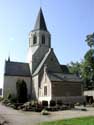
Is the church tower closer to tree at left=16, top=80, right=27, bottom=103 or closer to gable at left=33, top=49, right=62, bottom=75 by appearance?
gable at left=33, top=49, right=62, bottom=75

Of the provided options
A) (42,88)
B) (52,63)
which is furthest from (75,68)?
(42,88)

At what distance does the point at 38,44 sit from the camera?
2125 inches

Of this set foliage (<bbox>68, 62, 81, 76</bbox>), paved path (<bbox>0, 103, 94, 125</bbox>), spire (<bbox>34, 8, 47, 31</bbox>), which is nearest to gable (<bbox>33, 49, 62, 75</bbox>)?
spire (<bbox>34, 8, 47, 31</bbox>)

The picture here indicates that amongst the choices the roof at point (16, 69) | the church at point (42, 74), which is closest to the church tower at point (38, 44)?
the church at point (42, 74)

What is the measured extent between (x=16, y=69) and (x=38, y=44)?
7191 millimetres

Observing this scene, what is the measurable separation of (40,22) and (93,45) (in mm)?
20108

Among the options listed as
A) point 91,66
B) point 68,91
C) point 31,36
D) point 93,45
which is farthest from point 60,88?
point 31,36

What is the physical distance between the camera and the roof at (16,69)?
5134 centimetres

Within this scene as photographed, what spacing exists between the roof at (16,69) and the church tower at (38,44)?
4.23ft

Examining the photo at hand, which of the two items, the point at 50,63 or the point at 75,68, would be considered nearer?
the point at 50,63

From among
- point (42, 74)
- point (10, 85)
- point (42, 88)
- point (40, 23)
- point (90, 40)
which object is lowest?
point (42, 88)

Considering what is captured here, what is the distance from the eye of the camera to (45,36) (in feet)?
181

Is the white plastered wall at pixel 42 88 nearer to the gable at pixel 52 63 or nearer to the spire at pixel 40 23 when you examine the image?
the gable at pixel 52 63

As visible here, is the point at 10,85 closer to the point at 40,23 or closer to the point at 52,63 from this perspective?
the point at 52,63
